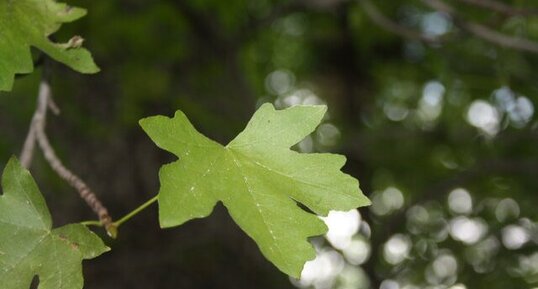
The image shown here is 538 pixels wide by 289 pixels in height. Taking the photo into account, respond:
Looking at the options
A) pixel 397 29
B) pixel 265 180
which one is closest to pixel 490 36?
pixel 397 29

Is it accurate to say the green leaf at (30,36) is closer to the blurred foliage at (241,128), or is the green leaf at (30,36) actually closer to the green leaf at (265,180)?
the green leaf at (265,180)

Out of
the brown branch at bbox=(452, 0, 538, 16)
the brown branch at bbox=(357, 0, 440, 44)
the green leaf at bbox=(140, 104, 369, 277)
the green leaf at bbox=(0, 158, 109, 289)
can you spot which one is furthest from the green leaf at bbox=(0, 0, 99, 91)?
the brown branch at bbox=(357, 0, 440, 44)

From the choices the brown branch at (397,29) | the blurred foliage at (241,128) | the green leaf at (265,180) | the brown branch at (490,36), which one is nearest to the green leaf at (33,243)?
the green leaf at (265,180)

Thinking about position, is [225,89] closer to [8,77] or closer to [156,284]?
[156,284]

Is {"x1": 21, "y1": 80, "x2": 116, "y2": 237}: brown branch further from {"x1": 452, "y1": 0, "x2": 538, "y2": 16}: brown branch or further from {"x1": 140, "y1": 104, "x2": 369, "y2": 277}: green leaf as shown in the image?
{"x1": 452, "y1": 0, "x2": 538, "y2": 16}: brown branch

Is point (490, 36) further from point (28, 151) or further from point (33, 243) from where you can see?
point (33, 243)

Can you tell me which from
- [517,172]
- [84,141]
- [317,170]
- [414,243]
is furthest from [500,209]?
[317,170]
